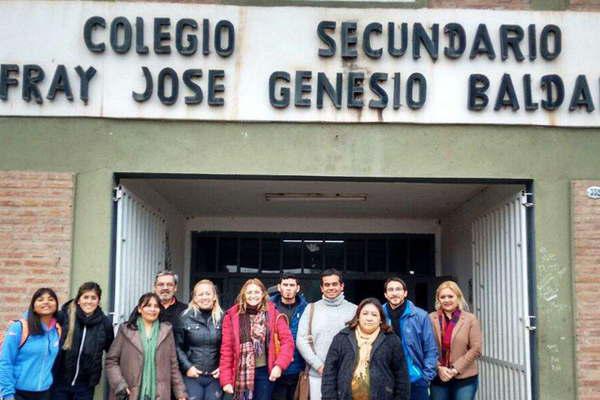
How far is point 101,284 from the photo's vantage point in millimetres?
7754

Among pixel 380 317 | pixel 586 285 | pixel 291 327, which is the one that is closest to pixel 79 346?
pixel 291 327

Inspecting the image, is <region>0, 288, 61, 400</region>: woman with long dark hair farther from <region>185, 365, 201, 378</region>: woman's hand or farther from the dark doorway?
the dark doorway

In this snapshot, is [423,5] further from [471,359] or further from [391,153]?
[471,359]

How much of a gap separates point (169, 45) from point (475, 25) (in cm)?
307

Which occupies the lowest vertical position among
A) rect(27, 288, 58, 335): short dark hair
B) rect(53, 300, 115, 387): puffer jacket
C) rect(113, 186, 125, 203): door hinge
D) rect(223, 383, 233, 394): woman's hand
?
rect(223, 383, 233, 394): woman's hand

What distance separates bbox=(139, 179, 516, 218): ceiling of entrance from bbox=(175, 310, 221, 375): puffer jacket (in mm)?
2148

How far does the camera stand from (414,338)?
7227 mm

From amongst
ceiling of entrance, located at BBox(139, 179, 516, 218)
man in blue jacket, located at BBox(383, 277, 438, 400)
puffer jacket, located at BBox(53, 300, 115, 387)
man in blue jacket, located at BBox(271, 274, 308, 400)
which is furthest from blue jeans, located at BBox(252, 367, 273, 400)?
ceiling of entrance, located at BBox(139, 179, 516, 218)

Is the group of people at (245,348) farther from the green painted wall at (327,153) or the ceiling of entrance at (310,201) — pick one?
the ceiling of entrance at (310,201)

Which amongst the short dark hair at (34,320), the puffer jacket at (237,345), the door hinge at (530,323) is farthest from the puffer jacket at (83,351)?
the door hinge at (530,323)

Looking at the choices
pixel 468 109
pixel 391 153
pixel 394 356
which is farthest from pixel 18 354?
pixel 468 109

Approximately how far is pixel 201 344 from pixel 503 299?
3536 millimetres

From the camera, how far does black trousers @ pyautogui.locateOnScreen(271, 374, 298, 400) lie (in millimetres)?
7418

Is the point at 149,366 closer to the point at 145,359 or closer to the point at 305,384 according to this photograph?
the point at 145,359
